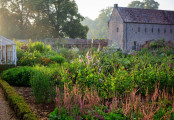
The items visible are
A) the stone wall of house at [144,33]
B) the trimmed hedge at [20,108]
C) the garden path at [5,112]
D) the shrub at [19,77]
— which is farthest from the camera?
the stone wall of house at [144,33]

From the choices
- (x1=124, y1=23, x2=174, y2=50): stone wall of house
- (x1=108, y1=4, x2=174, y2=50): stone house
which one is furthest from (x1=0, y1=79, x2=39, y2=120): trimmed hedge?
(x1=124, y1=23, x2=174, y2=50): stone wall of house

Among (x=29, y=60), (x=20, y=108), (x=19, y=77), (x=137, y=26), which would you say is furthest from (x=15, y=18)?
(x=20, y=108)

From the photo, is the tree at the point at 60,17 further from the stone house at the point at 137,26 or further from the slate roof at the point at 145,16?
the slate roof at the point at 145,16

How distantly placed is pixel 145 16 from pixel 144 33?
2379 millimetres

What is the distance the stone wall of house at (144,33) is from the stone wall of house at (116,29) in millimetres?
842

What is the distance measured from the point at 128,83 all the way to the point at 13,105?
8.64 ft

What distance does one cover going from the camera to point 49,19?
2816cm

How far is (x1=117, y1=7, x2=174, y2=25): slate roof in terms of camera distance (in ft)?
84.2

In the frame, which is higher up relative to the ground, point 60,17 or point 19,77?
point 60,17

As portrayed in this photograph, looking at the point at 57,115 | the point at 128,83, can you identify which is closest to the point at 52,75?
the point at 128,83

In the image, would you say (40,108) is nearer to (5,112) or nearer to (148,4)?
(5,112)

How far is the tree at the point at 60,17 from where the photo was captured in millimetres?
27467

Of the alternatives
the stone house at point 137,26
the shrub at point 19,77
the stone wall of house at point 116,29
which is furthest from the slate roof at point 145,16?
the shrub at point 19,77

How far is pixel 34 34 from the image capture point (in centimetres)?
2841
